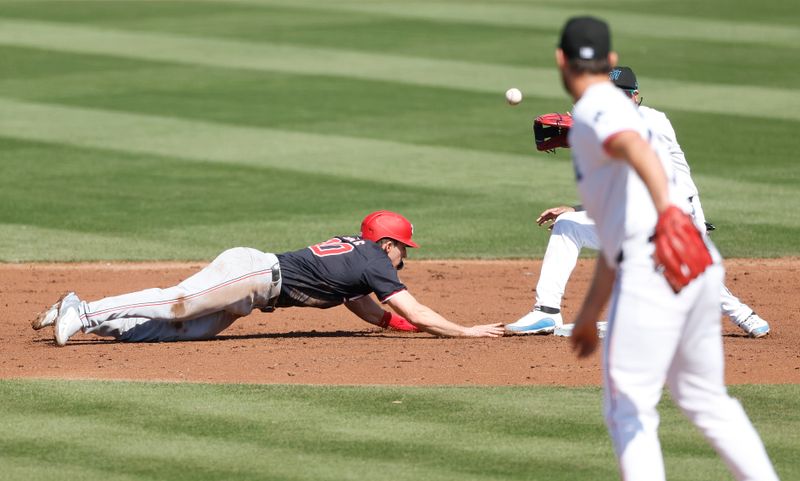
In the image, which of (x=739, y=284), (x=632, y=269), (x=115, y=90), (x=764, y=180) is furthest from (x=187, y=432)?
(x=115, y=90)

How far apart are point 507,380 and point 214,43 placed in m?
15.7

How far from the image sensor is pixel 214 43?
73.0 feet

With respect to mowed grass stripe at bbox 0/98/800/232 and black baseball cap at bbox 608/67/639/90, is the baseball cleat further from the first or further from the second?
mowed grass stripe at bbox 0/98/800/232

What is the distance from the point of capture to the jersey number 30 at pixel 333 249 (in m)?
8.30

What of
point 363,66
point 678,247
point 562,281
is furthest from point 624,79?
point 363,66

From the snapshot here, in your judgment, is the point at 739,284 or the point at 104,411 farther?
the point at 739,284

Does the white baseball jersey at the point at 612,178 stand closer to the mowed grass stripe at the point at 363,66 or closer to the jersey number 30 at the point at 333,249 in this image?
the jersey number 30 at the point at 333,249

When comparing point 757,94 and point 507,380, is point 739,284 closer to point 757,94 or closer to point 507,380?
point 507,380

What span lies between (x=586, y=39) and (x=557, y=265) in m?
3.97

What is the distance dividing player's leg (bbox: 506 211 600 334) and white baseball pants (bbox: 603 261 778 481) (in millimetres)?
3839

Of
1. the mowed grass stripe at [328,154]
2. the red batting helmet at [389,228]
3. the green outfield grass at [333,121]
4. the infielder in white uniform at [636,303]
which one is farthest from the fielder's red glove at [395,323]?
the mowed grass stripe at [328,154]

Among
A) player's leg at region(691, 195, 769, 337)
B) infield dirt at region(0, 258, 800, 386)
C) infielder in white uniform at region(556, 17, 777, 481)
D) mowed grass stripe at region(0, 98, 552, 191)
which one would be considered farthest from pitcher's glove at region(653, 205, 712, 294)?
mowed grass stripe at region(0, 98, 552, 191)

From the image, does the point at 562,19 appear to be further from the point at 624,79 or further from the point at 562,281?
the point at 624,79

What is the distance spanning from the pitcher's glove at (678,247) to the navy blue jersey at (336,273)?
377 cm
